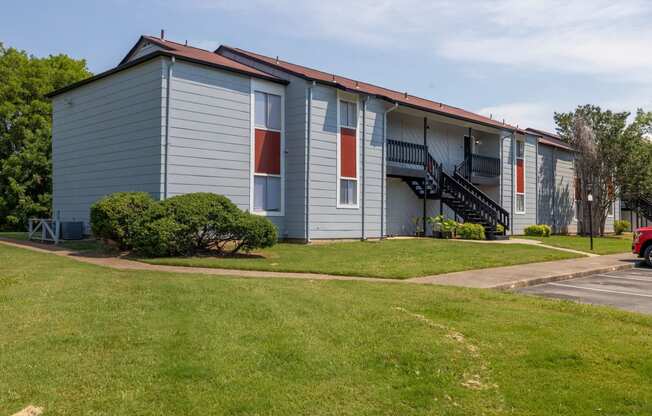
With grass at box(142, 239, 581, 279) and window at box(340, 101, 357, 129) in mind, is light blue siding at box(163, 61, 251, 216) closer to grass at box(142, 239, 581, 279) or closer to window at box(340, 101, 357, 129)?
grass at box(142, 239, 581, 279)

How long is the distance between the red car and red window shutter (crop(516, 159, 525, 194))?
44.4 feet

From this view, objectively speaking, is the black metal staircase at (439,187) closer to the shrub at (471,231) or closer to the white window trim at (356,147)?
the shrub at (471,231)

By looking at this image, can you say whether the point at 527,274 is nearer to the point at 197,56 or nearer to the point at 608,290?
the point at 608,290

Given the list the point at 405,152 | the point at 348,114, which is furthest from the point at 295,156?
the point at 405,152

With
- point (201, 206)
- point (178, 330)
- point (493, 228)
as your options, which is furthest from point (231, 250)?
point (493, 228)

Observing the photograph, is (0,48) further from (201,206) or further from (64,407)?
(64,407)

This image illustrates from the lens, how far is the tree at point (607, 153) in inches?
1240

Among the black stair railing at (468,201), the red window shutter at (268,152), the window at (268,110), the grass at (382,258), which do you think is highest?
the window at (268,110)

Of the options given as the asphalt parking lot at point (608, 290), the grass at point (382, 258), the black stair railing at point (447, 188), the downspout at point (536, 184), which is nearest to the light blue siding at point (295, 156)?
the grass at point (382, 258)

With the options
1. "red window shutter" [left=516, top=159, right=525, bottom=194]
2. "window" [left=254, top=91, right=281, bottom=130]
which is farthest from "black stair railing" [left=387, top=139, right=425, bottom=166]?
"red window shutter" [left=516, top=159, right=525, bottom=194]

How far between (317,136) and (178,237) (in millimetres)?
7194

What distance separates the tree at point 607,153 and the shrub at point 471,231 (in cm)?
1264

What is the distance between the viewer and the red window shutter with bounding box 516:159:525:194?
30289mm

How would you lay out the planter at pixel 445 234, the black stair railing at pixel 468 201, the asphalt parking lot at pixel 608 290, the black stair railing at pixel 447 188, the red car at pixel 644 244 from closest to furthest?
1. the asphalt parking lot at pixel 608 290
2. the red car at pixel 644 244
3. the planter at pixel 445 234
4. the black stair railing at pixel 447 188
5. the black stair railing at pixel 468 201
